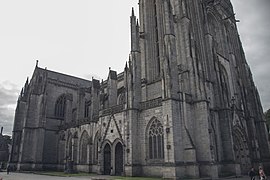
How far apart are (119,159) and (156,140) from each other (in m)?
5.79

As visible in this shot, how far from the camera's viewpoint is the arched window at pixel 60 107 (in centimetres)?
4363

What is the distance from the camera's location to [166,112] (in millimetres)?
21375

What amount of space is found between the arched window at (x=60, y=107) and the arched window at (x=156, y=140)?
2560 cm

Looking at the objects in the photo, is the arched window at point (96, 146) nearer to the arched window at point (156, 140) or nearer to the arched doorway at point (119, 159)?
the arched doorway at point (119, 159)

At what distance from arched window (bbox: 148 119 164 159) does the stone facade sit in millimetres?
100

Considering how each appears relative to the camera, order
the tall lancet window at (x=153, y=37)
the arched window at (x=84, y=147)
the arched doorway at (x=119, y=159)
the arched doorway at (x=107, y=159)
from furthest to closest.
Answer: the arched window at (x=84, y=147), the tall lancet window at (x=153, y=37), the arched doorway at (x=107, y=159), the arched doorway at (x=119, y=159)

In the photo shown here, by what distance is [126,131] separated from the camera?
24516 millimetres

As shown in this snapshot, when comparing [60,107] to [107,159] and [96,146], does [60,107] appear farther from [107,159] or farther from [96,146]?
[107,159]

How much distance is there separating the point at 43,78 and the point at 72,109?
26.1ft

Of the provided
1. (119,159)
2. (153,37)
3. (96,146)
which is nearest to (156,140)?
(119,159)

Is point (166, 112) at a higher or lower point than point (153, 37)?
lower

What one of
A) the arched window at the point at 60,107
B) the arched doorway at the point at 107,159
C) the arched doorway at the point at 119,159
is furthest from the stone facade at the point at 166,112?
the arched window at the point at 60,107

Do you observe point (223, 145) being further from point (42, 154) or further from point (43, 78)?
point (43, 78)

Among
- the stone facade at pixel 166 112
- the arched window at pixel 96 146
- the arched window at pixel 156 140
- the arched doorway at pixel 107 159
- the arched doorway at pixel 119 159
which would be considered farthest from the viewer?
the arched window at pixel 96 146
